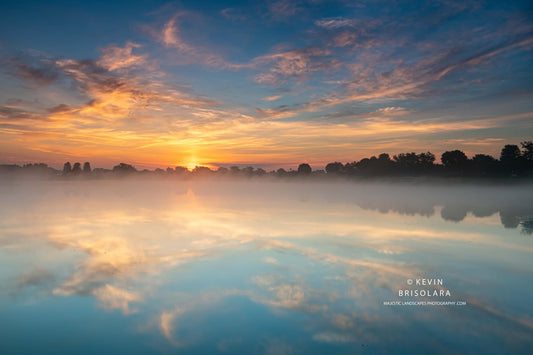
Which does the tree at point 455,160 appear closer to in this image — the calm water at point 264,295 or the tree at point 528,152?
the tree at point 528,152

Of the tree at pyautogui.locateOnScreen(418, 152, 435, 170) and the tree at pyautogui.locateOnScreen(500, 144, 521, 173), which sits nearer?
the tree at pyautogui.locateOnScreen(500, 144, 521, 173)

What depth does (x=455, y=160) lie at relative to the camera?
422ft

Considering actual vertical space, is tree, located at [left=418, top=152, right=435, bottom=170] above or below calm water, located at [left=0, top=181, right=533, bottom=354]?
above

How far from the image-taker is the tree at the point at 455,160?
12594cm

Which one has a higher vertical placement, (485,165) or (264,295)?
(485,165)

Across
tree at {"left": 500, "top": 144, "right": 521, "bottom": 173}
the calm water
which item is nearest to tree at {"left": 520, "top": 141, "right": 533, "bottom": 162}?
tree at {"left": 500, "top": 144, "right": 521, "bottom": 173}

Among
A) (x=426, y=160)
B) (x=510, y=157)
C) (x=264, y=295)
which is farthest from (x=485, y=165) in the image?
(x=264, y=295)

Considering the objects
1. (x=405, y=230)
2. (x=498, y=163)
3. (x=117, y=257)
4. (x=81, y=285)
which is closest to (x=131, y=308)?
(x=81, y=285)

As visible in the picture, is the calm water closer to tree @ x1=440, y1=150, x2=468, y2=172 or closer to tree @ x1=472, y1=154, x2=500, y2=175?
tree @ x1=472, y1=154, x2=500, y2=175

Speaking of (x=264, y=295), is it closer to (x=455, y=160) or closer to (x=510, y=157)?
(x=510, y=157)

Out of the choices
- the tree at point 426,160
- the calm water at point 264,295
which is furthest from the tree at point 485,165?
the calm water at point 264,295

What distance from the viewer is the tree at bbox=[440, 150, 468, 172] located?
413ft

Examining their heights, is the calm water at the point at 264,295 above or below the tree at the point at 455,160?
below

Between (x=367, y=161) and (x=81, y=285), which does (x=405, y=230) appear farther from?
(x=367, y=161)
